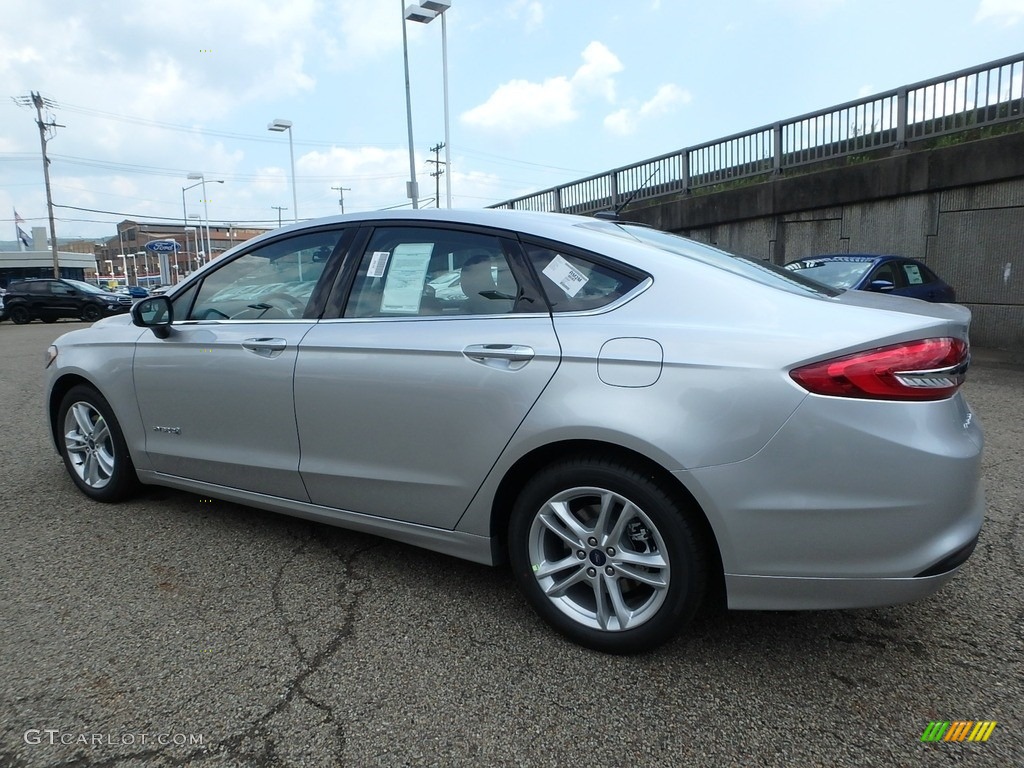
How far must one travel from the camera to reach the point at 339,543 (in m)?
3.46

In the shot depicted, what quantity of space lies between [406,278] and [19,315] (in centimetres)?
2778

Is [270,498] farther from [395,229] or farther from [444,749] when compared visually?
[444,749]

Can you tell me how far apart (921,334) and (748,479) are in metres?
0.65

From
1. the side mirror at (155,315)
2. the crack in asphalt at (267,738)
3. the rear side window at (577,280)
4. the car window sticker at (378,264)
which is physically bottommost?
the crack in asphalt at (267,738)

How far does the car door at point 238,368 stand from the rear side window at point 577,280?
42.3 inches

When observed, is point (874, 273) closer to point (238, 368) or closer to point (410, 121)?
point (238, 368)

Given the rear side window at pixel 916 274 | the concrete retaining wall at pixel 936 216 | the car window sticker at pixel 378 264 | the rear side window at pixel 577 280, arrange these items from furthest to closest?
the concrete retaining wall at pixel 936 216, the rear side window at pixel 916 274, the car window sticker at pixel 378 264, the rear side window at pixel 577 280

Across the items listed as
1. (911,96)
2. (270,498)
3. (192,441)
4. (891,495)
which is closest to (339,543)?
(270,498)

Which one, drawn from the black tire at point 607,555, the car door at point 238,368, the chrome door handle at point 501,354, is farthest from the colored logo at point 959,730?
the car door at point 238,368

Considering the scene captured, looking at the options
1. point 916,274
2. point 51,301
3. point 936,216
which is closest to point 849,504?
point 916,274

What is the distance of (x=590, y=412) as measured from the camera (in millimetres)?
2273

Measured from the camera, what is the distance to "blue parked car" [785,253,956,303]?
7.94 m

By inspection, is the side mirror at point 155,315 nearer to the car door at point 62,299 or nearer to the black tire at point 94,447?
the black tire at point 94,447

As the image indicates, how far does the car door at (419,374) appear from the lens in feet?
8.22
